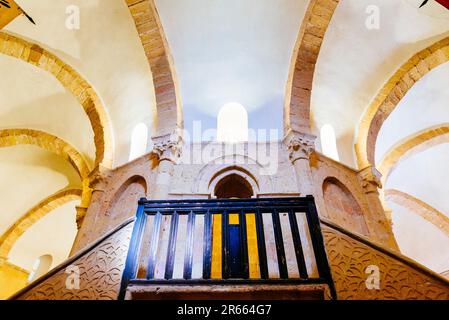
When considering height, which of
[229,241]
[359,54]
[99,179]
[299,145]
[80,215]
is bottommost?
[229,241]

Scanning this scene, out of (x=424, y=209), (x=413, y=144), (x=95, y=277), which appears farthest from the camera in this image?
(x=424, y=209)

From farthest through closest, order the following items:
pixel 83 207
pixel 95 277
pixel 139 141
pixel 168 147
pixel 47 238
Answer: pixel 47 238, pixel 139 141, pixel 83 207, pixel 168 147, pixel 95 277

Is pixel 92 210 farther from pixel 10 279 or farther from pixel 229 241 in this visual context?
pixel 10 279

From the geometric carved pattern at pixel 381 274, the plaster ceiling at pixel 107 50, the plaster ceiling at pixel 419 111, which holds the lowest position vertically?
the geometric carved pattern at pixel 381 274

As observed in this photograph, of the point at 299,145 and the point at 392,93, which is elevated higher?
the point at 392,93

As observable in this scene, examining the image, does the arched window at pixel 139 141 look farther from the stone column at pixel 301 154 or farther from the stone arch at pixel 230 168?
the stone column at pixel 301 154

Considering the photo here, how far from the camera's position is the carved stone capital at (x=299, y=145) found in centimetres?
658

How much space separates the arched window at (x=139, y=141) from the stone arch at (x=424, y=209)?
9.18 meters

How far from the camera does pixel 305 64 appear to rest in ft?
23.7

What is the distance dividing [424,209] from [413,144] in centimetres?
439

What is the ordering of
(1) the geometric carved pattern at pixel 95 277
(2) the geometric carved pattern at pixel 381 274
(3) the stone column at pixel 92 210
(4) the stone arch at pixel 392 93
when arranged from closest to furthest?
(2) the geometric carved pattern at pixel 381 274, (1) the geometric carved pattern at pixel 95 277, (3) the stone column at pixel 92 210, (4) the stone arch at pixel 392 93

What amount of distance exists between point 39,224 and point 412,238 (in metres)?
16.4

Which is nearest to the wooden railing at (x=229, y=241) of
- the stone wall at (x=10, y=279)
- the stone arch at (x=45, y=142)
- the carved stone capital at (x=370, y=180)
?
the carved stone capital at (x=370, y=180)

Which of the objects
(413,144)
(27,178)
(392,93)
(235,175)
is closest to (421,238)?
(413,144)
